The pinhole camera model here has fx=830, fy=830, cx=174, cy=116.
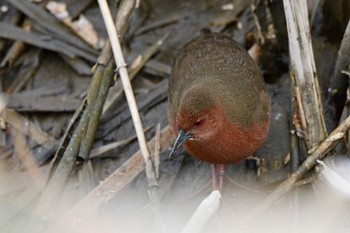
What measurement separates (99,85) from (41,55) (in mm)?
1207

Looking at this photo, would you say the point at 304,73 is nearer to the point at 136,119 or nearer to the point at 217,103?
the point at 217,103

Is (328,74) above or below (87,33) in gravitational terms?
below

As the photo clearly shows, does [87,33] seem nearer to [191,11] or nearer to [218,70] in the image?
[191,11]

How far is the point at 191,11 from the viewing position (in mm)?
6652

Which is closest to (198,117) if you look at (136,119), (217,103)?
(217,103)

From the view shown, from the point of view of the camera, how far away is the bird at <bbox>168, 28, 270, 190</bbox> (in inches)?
197

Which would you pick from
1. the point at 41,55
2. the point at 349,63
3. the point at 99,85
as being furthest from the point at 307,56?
the point at 41,55

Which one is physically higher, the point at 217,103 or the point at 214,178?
the point at 217,103

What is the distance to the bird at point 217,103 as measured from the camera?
5000 mm

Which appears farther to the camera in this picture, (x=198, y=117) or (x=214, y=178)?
(x=214, y=178)

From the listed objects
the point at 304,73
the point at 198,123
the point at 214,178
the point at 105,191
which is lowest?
the point at 214,178

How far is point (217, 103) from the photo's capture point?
512 centimetres

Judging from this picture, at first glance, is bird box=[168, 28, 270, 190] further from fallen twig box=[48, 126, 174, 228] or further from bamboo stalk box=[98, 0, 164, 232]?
fallen twig box=[48, 126, 174, 228]

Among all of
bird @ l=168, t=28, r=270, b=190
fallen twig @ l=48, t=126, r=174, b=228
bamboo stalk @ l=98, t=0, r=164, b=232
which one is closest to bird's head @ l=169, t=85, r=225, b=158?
bird @ l=168, t=28, r=270, b=190
